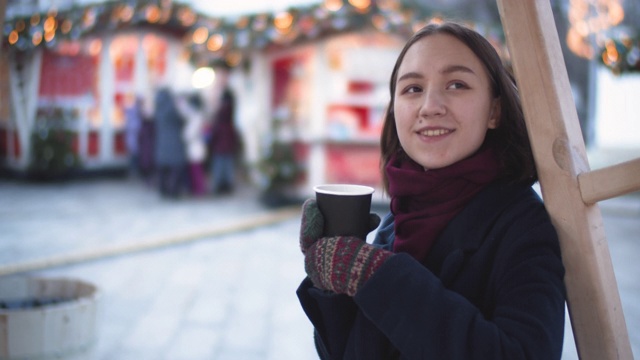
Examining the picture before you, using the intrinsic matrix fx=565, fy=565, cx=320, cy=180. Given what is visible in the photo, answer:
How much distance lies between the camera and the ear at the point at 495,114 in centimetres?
132

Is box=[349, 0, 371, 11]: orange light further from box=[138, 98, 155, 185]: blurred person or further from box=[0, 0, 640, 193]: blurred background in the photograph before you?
box=[138, 98, 155, 185]: blurred person

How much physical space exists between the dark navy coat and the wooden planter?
1678 millimetres

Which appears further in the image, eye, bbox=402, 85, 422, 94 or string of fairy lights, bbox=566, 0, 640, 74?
string of fairy lights, bbox=566, 0, 640, 74

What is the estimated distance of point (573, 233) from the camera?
1.16 m

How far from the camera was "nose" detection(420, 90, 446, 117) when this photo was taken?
124cm

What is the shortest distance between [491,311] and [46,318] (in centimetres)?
203

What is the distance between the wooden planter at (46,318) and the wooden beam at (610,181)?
2.22 metres

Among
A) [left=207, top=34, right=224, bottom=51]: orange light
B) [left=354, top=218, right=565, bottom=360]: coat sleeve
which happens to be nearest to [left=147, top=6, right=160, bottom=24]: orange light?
[left=207, top=34, right=224, bottom=51]: orange light

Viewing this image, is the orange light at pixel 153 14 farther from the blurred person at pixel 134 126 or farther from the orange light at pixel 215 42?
the orange light at pixel 215 42

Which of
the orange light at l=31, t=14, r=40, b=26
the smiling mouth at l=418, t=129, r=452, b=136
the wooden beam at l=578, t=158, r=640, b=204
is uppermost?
the orange light at l=31, t=14, r=40, b=26

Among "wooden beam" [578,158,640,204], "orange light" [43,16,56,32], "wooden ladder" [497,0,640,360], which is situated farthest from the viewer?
"orange light" [43,16,56,32]

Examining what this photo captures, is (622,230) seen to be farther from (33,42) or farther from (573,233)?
(33,42)

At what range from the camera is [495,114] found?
52.1 inches

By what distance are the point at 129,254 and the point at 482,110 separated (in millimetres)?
5103
